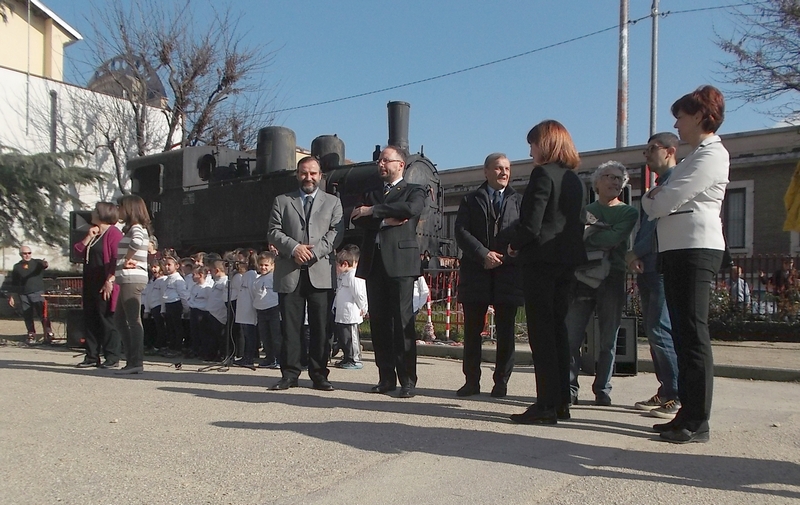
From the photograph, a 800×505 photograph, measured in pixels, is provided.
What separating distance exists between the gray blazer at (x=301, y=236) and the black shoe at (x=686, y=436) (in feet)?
10.7

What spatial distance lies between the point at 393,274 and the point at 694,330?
2.64m

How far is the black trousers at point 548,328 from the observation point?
498 centimetres

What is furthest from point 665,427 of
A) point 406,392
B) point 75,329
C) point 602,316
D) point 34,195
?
point 34,195

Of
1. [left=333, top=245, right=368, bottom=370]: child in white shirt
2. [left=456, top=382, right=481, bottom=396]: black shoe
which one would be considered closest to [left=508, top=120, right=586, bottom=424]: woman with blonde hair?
[left=456, top=382, right=481, bottom=396]: black shoe

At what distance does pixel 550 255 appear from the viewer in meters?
5.03

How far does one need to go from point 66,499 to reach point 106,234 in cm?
572

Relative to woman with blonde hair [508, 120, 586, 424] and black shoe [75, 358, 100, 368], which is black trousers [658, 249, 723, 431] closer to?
woman with blonde hair [508, 120, 586, 424]

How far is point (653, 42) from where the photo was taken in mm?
23125

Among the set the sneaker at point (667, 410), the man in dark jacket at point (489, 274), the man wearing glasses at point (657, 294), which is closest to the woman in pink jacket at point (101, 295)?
the man in dark jacket at point (489, 274)

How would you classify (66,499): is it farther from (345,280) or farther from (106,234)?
(345,280)

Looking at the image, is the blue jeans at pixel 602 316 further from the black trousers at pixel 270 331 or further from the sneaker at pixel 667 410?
the black trousers at pixel 270 331

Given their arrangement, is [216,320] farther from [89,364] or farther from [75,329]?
[75,329]

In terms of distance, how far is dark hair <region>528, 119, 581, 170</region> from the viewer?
206 inches

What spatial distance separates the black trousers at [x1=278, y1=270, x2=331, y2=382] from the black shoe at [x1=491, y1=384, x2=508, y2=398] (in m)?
1.51
